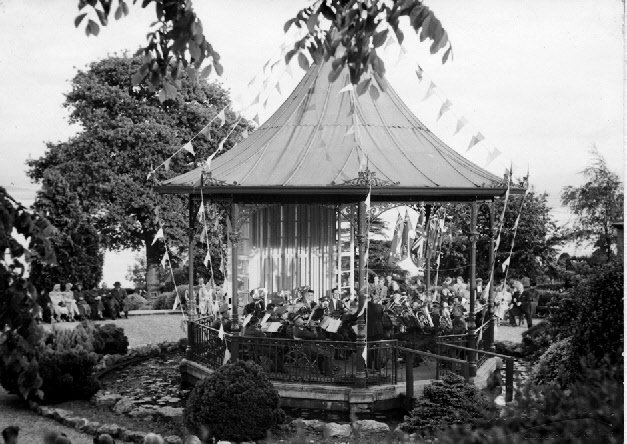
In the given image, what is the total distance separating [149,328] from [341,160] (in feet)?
37.0

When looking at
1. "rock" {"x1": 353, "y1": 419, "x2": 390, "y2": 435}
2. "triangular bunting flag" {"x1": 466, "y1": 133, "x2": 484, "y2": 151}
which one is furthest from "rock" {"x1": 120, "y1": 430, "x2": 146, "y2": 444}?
"triangular bunting flag" {"x1": 466, "y1": 133, "x2": 484, "y2": 151}

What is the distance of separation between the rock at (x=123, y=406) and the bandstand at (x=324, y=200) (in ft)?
5.51

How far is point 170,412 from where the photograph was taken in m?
11.7

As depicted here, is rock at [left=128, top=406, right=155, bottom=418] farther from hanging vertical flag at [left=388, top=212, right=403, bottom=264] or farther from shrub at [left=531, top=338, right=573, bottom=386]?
hanging vertical flag at [left=388, top=212, right=403, bottom=264]

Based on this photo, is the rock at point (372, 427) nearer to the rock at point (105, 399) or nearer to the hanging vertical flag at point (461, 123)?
the rock at point (105, 399)

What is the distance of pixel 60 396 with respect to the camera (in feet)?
39.7

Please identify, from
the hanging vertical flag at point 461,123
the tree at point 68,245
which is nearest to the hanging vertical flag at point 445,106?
the hanging vertical flag at point 461,123

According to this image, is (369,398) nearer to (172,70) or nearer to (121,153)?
(172,70)

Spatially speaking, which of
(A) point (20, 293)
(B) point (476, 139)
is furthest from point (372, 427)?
(A) point (20, 293)

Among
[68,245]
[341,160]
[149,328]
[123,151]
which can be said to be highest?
[123,151]

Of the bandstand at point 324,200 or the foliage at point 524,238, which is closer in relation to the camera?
the bandstand at point 324,200

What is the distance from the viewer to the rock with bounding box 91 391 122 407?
1220cm

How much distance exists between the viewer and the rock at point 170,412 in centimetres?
1151

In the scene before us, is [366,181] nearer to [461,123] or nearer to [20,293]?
[461,123]
